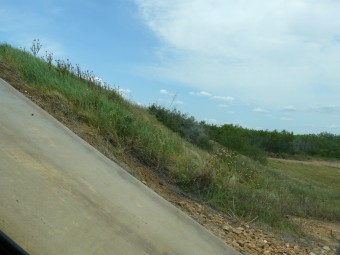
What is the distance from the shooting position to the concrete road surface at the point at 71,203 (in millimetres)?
3594

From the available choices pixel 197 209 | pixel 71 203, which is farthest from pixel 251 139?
pixel 71 203

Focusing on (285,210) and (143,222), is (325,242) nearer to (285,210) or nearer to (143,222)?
(285,210)

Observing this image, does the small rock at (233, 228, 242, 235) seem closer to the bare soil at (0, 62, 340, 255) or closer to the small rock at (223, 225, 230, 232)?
the bare soil at (0, 62, 340, 255)

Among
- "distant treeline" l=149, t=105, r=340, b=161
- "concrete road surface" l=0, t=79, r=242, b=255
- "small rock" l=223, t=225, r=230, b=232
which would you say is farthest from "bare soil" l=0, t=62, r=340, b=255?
"distant treeline" l=149, t=105, r=340, b=161

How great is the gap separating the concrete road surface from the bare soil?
97 centimetres

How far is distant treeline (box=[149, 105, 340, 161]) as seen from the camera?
20.3m

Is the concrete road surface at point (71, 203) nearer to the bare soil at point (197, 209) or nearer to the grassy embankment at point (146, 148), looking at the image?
the bare soil at point (197, 209)

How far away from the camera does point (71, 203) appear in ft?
13.5

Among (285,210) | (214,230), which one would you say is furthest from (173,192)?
(285,210)

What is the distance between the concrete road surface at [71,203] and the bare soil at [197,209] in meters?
0.97

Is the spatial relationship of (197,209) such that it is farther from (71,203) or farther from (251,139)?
(251,139)

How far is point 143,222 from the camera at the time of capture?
469 centimetres

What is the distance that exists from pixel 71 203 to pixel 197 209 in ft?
11.4

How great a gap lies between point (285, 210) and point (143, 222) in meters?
6.13
